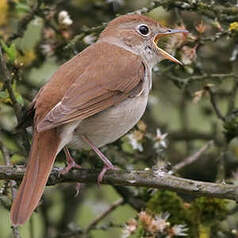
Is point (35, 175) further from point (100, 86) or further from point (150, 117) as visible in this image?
point (150, 117)

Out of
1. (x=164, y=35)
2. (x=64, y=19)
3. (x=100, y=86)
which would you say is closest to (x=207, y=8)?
(x=164, y=35)

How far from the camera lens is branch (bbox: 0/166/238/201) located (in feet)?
12.7

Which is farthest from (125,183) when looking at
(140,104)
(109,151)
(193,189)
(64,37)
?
(64,37)

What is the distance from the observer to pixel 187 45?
5113 millimetres

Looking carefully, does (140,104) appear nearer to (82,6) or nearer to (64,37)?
(64,37)

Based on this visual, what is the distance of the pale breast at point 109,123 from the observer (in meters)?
4.46

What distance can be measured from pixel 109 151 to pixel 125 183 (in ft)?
4.84

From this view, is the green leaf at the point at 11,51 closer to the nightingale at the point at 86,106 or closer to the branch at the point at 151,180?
the nightingale at the point at 86,106

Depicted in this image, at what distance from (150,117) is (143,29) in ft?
5.39

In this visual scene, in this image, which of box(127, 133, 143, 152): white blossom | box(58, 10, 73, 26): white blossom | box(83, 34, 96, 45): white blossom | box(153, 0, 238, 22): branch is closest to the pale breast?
box(127, 133, 143, 152): white blossom

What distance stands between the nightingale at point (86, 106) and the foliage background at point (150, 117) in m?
0.24

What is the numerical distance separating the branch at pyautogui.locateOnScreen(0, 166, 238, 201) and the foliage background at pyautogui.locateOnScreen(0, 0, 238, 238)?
15.2 inches

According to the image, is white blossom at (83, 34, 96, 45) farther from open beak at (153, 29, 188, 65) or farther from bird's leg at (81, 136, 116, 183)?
bird's leg at (81, 136, 116, 183)

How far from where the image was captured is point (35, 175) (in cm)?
400
